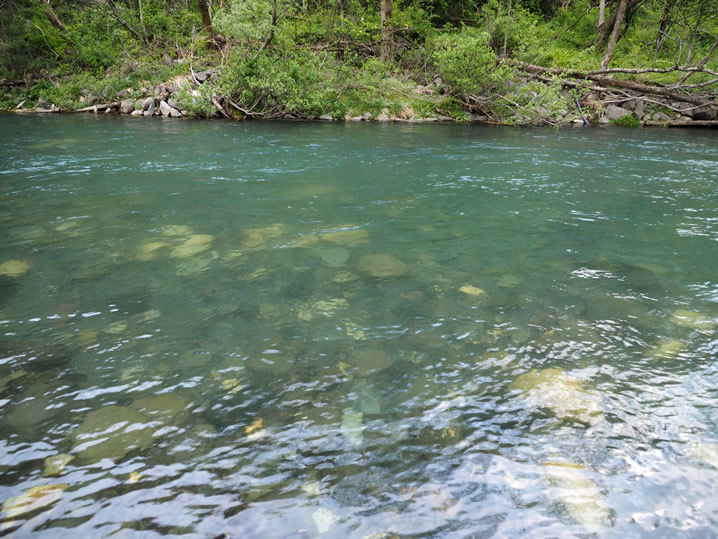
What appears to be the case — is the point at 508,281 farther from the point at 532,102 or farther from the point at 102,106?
the point at 102,106

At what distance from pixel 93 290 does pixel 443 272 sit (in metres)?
3.16

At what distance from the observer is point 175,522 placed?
2037mm

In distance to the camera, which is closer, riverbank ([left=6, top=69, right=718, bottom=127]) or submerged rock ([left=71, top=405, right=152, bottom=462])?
submerged rock ([left=71, top=405, right=152, bottom=462])

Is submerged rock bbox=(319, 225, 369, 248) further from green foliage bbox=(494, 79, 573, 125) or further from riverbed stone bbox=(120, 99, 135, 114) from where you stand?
riverbed stone bbox=(120, 99, 135, 114)

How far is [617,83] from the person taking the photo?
18.0 metres

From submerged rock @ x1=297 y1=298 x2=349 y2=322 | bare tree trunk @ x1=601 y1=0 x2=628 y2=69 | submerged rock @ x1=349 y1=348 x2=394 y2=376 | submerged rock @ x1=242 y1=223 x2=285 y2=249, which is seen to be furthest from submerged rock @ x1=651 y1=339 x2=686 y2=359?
bare tree trunk @ x1=601 y1=0 x2=628 y2=69

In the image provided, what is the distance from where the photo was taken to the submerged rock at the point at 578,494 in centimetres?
208

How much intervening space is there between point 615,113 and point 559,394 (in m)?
18.8

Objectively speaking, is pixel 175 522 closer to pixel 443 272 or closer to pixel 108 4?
pixel 443 272

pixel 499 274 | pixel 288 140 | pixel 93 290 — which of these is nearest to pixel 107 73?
pixel 288 140

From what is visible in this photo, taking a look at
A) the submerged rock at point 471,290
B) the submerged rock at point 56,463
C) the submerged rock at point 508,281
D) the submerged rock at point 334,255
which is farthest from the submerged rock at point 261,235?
the submerged rock at point 56,463

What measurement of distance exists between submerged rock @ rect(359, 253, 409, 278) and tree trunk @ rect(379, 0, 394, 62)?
60.8ft

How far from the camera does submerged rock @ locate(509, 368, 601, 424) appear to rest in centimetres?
272

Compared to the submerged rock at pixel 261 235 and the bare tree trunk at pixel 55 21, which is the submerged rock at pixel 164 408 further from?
the bare tree trunk at pixel 55 21
